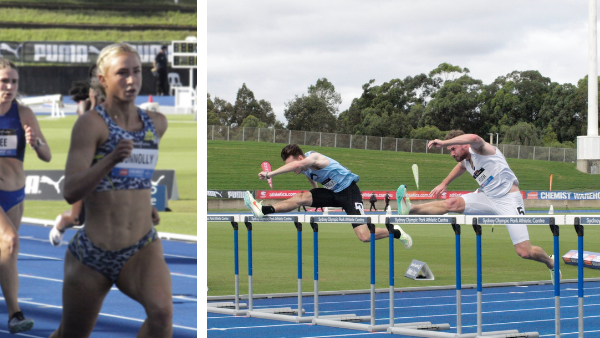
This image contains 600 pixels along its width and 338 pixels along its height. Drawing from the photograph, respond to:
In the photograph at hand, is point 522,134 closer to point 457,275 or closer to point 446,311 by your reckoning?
point 446,311

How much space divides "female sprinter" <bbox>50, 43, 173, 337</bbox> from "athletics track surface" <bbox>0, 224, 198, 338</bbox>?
52.8 inches

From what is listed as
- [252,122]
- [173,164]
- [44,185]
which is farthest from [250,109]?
[44,185]

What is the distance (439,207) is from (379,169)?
156 ft

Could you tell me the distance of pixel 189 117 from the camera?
3825 cm

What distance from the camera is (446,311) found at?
343 inches

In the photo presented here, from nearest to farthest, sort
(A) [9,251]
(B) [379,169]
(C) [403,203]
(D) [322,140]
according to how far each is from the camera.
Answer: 1. (A) [9,251]
2. (C) [403,203]
3. (B) [379,169]
4. (D) [322,140]

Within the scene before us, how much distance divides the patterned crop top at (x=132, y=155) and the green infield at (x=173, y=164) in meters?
11.4

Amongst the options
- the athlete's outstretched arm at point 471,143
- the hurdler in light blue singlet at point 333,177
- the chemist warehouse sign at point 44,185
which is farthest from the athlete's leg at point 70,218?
the chemist warehouse sign at point 44,185

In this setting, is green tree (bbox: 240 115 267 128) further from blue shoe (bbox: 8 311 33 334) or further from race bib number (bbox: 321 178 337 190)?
blue shoe (bbox: 8 311 33 334)

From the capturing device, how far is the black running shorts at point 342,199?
8.92 metres

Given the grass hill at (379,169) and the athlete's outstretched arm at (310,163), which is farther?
the grass hill at (379,169)

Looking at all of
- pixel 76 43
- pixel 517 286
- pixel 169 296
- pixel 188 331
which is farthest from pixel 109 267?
pixel 76 43

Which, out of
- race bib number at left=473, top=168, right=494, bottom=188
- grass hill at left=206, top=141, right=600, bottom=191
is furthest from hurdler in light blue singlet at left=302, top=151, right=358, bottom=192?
grass hill at left=206, top=141, right=600, bottom=191

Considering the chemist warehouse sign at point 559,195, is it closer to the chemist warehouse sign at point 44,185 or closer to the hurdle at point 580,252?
the chemist warehouse sign at point 44,185
